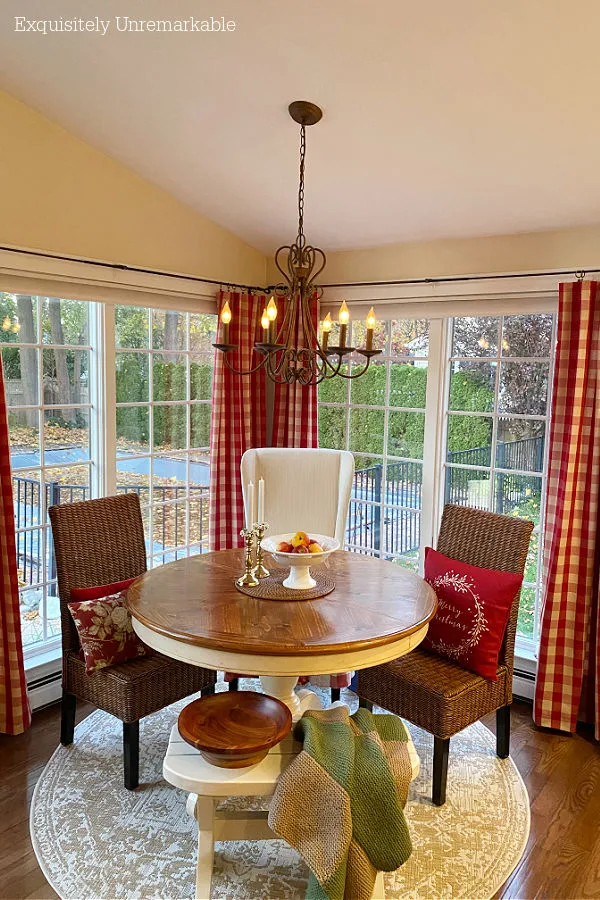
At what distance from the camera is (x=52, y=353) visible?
11.0 feet

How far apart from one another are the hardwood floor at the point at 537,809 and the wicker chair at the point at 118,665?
249mm

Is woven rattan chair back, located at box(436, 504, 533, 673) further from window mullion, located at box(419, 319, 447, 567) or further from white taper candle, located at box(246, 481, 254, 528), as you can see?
white taper candle, located at box(246, 481, 254, 528)

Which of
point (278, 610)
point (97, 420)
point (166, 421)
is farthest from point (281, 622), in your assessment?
point (166, 421)

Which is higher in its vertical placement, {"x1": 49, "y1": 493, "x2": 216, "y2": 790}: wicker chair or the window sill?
{"x1": 49, "y1": 493, "x2": 216, "y2": 790}: wicker chair

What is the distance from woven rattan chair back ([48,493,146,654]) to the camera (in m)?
2.87

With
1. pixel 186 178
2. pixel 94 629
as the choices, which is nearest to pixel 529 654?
pixel 94 629

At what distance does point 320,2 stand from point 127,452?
2.39m

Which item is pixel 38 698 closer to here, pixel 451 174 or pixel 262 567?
pixel 262 567

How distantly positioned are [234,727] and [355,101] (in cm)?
224

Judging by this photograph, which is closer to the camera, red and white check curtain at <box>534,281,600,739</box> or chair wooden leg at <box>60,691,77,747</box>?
chair wooden leg at <box>60,691,77,747</box>

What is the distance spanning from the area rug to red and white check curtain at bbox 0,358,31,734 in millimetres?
296

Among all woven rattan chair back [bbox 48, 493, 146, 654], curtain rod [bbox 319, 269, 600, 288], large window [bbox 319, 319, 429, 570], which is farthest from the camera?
large window [bbox 319, 319, 429, 570]

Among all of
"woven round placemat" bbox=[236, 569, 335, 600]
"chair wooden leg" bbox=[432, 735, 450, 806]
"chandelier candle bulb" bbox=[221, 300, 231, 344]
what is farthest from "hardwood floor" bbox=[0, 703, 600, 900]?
"chandelier candle bulb" bbox=[221, 300, 231, 344]

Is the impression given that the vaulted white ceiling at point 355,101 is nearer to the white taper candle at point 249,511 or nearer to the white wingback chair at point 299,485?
the white wingback chair at point 299,485
